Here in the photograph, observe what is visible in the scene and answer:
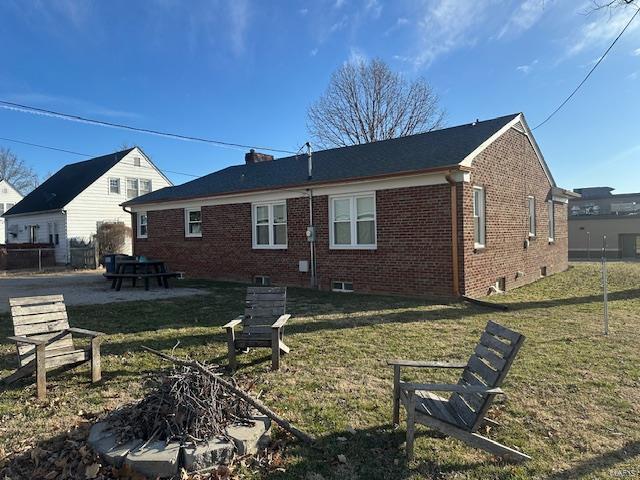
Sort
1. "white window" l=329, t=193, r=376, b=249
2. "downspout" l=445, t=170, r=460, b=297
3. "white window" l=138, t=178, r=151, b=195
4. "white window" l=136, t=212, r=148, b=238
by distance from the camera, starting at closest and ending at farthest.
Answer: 1. "downspout" l=445, t=170, r=460, b=297
2. "white window" l=329, t=193, r=376, b=249
3. "white window" l=136, t=212, r=148, b=238
4. "white window" l=138, t=178, r=151, b=195

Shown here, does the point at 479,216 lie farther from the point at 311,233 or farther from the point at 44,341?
the point at 44,341

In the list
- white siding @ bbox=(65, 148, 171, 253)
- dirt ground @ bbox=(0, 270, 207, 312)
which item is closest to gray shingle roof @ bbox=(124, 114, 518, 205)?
dirt ground @ bbox=(0, 270, 207, 312)

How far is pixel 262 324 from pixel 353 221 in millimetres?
6680

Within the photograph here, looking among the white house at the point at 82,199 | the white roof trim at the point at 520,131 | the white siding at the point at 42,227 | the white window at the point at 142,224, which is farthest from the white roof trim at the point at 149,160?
the white roof trim at the point at 520,131

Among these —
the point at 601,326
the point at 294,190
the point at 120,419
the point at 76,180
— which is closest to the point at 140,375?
the point at 120,419

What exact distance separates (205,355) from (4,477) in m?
3.07

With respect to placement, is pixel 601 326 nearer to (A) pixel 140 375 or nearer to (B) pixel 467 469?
(B) pixel 467 469

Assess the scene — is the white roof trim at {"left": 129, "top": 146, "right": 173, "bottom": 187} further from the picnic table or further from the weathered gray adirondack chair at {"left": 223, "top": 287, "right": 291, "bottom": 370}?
the weathered gray adirondack chair at {"left": 223, "top": 287, "right": 291, "bottom": 370}

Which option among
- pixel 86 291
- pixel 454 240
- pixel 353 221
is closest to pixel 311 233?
pixel 353 221

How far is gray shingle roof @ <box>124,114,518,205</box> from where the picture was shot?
11.6 metres

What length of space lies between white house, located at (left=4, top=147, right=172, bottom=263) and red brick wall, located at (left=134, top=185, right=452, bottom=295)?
1230 cm

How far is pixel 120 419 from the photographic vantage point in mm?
3553

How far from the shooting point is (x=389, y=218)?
38.1ft

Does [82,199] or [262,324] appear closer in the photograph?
[262,324]
